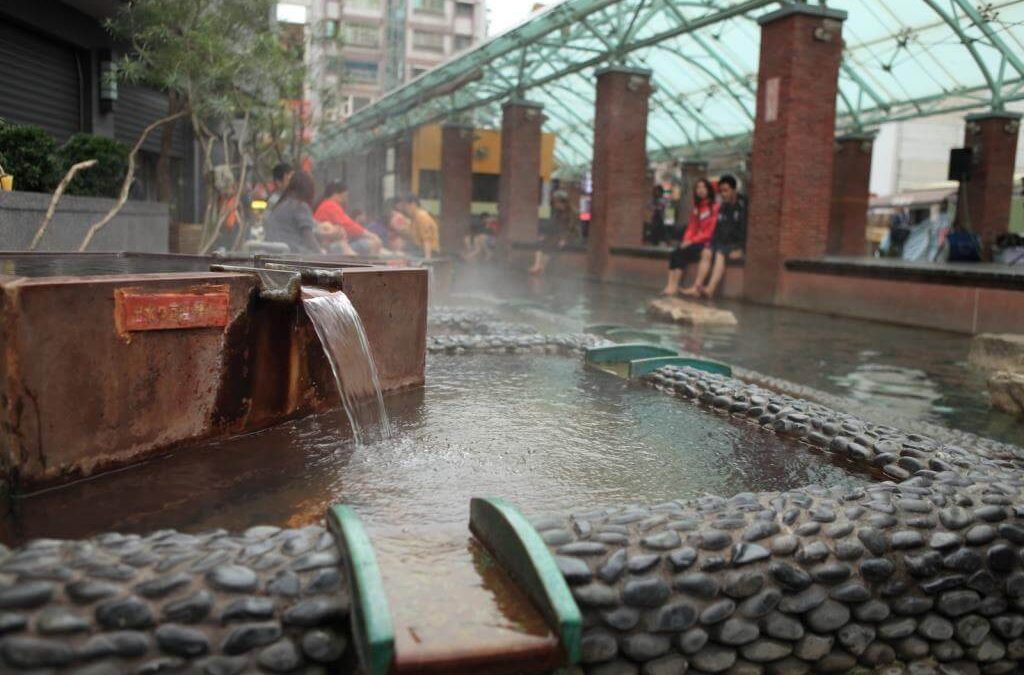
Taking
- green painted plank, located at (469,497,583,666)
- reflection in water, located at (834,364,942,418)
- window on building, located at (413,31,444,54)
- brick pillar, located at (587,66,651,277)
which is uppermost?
window on building, located at (413,31,444,54)

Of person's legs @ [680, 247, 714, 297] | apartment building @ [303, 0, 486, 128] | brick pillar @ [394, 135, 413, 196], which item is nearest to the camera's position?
person's legs @ [680, 247, 714, 297]

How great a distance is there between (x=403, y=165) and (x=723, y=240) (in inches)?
766

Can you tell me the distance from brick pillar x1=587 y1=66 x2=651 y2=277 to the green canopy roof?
0.69m

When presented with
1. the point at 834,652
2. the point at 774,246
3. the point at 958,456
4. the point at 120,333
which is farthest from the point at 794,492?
the point at 774,246

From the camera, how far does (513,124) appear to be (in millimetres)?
22719

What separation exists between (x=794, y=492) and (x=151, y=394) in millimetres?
2374

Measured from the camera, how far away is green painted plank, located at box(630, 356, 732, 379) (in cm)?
557

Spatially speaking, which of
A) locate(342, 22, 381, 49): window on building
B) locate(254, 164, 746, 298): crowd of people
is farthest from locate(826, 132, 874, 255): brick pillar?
locate(342, 22, 381, 49): window on building

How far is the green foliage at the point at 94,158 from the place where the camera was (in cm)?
857

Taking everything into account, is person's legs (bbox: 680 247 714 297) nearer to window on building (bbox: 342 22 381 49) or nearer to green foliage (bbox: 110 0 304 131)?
green foliage (bbox: 110 0 304 131)

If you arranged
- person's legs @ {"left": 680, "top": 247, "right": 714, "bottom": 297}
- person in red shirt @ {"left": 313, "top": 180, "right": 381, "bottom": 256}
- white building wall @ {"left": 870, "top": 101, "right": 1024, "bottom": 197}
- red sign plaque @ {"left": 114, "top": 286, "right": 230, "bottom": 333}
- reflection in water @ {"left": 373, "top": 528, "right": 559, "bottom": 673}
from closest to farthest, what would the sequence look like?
reflection in water @ {"left": 373, "top": 528, "right": 559, "bottom": 673} < red sign plaque @ {"left": 114, "top": 286, "right": 230, "bottom": 333} < person in red shirt @ {"left": 313, "top": 180, "right": 381, "bottom": 256} < person's legs @ {"left": 680, "top": 247, "right": 714, "bottom": 297} < white building wall @ {"left": 870, "top": 101, "right": 1024, "bottom": 197}

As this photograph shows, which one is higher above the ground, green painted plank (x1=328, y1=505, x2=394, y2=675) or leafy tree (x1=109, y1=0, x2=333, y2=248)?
leafy tree (x1=109, y1=0, x2=333, y2=248)

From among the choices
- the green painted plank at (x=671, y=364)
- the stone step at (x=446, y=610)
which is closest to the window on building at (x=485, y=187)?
the green painted plank at (x=671, y=364)

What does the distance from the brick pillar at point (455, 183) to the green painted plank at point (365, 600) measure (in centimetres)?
2454
